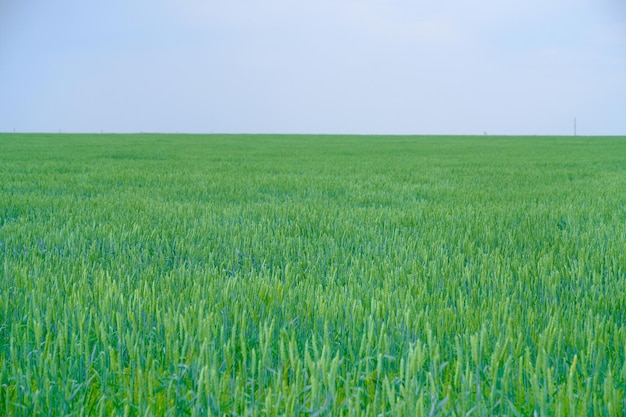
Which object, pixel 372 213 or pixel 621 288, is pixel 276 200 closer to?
pixel 372 213

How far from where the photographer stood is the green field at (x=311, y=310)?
1.59m

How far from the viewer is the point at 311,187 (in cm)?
832

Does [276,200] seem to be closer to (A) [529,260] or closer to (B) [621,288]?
(A) [529,260]

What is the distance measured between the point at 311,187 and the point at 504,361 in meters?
6.58

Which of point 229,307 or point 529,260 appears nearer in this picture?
point 229,307

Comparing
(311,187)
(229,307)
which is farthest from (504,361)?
(311,187)

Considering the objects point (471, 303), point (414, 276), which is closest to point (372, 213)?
point (414, 276)

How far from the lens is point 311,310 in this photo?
90.7 inches

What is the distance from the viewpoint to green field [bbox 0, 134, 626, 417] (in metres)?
1.59

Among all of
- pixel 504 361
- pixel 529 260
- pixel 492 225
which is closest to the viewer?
pixel 504 361

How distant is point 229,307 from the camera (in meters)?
2.38

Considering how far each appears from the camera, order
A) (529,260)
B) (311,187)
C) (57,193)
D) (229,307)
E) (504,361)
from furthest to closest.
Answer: (311,187), (57,193), (529,260), (229,307), (504,361)

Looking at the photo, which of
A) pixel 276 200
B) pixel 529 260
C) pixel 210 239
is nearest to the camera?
pixel 529 260

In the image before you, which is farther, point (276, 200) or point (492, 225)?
point (276, 200)
